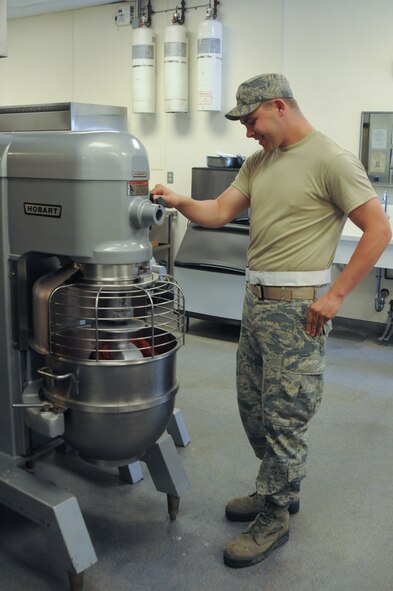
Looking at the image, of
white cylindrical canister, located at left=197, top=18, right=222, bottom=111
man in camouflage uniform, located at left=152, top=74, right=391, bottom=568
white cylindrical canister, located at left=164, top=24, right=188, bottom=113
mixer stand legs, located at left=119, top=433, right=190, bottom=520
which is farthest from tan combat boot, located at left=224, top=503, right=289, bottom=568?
white cylindrical canister, located at left=164, top=24, right=188, bottom=113

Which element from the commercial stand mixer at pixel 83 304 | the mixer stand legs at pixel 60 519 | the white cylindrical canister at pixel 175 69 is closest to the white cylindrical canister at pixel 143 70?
the white cylindrical canister at pixel 175 69

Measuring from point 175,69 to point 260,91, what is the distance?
3.30 m

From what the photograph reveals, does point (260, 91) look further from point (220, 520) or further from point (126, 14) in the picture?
point (126, 14)

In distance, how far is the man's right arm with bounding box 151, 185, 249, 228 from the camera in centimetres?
223

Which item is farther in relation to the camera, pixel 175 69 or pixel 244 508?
pixel 175 69

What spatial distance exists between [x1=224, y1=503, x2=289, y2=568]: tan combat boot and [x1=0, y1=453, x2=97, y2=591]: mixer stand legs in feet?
1.56

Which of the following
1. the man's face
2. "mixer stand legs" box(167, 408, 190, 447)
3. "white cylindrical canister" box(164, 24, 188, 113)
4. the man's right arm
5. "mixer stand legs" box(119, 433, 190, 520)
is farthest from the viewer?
"white cylindrical canister" box(164, 24, 188, 113)

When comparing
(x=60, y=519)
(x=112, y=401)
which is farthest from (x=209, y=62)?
(x=60, y=519)

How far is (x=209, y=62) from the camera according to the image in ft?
15.6

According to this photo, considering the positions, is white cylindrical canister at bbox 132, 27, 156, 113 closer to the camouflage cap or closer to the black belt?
the camouflage cap

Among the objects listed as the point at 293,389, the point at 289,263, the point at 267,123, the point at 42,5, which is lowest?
the point at 293,389

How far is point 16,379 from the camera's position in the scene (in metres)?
2.00

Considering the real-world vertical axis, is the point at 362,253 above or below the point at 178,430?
above

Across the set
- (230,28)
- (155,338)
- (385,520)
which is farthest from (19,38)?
(385,520)
